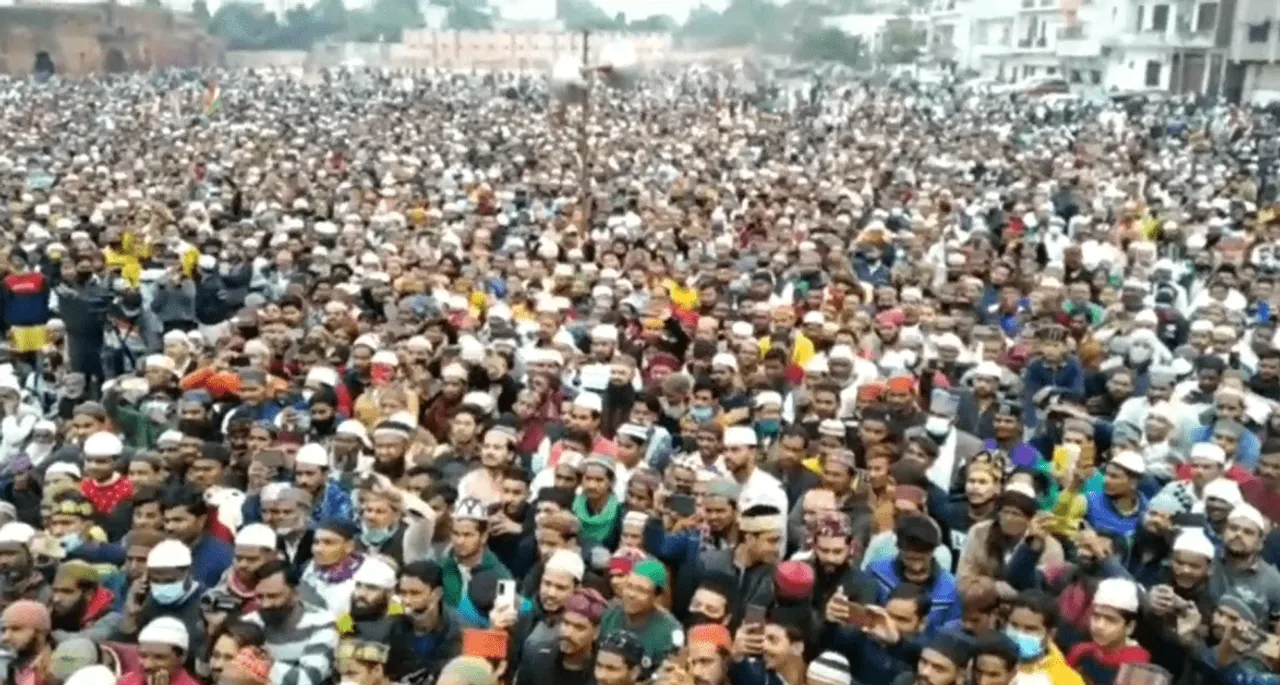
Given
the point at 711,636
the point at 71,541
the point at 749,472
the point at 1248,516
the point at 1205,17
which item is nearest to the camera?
the point at 711,636

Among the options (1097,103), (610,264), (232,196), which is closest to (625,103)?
(1097,103)

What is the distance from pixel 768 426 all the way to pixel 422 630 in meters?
2.87

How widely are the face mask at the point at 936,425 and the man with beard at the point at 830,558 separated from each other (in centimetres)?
174

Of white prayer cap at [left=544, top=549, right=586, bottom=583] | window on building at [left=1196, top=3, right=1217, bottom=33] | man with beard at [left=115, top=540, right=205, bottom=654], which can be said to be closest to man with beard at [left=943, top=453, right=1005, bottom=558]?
white prayer cap at [left=544, top=549, right=586, bottom=583]

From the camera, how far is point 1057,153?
2284 cm

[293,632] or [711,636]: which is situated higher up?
[711,636]

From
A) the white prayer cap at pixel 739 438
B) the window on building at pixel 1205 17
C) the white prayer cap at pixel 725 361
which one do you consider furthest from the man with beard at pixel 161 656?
the window on building at pixel 1205 17

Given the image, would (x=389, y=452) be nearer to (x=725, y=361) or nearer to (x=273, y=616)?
(x=273, y=616)

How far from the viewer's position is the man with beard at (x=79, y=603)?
4520 millimetres

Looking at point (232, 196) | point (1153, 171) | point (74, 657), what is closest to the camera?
point (74, 657)

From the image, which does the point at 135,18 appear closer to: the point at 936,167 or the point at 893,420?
the point at 936,167

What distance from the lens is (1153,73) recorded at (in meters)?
44.5

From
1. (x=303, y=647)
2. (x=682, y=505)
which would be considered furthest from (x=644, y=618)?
(x=303, y=647)

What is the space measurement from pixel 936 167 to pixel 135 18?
49402 mm
